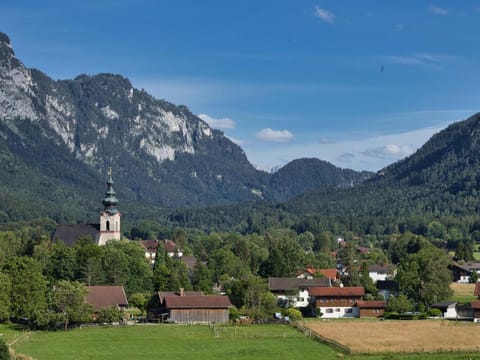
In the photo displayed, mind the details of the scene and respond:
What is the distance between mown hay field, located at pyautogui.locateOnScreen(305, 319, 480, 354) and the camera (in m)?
73.0

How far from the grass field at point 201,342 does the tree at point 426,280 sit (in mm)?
14591

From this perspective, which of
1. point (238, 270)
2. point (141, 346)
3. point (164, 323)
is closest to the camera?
point (141, 346)

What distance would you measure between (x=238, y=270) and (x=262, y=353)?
197 feet

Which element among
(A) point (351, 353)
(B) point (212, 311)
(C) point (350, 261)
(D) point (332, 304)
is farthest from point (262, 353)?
(C) point (350, 261)

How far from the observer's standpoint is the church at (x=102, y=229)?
145750 millimetres

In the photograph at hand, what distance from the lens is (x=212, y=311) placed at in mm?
97125

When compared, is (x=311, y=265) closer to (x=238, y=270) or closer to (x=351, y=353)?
(x=238, y=270)

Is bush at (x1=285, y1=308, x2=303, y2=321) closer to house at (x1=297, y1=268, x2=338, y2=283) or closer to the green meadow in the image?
the green meadow

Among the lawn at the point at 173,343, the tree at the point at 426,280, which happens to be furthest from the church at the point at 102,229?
the lawn at the point at 173,343

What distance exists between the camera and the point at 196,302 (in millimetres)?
98438

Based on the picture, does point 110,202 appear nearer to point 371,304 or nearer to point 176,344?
point 371,304

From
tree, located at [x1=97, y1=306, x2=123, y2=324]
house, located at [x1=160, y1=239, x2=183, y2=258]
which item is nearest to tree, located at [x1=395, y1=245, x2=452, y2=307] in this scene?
tree, located at [x1=97, y1=306, x2=123, y2=324]

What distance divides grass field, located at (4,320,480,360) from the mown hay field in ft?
0.31

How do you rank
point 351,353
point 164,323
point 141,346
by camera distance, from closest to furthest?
point 351,353, point 141,346, point 164,323
